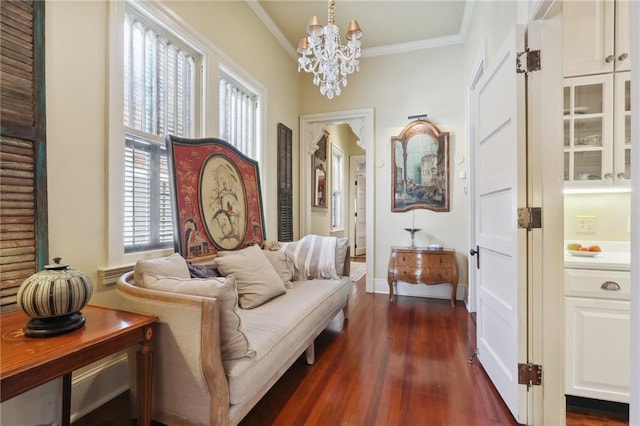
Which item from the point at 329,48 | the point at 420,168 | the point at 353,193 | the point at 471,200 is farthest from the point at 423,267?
the point at 353,193

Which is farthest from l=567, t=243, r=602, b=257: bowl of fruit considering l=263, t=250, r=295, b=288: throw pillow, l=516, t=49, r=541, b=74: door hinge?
l=263, t=250, r=295, b=288: throw pillow

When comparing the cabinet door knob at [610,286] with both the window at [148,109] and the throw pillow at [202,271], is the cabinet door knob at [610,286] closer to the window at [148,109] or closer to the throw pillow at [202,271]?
the throw pillow at [202,271]

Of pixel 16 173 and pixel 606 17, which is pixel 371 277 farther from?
pixel 16 173

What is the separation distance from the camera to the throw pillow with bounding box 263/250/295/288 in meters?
2.50

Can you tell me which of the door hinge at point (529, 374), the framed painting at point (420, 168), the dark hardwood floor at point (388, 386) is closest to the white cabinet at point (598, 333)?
the dark hardwood floor at point (388, 386)

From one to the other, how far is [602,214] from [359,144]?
2.85 m

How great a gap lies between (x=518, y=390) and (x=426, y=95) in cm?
344

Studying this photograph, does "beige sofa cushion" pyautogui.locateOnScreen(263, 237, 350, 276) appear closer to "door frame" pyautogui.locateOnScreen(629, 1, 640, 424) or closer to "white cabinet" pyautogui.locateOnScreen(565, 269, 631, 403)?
"white cabinet" pyautogui.locateOnScreen(565, 269, 631, 403)

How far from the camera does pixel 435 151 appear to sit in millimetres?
3879

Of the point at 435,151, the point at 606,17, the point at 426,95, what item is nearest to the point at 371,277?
the point at 435,151

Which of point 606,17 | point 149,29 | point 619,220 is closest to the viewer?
point 606,17

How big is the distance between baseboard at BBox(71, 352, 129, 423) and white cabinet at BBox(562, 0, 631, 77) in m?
3.33

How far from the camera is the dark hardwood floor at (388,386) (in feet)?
5.33

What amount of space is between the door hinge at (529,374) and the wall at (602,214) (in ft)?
3.37
